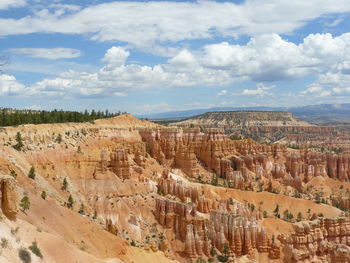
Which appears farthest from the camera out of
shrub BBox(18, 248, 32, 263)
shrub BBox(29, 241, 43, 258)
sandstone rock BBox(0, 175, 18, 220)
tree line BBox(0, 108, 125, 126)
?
tree line BBox(0, 108, 125, 126)

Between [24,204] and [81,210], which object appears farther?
[81,210]

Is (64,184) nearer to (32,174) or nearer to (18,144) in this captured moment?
(32,174)

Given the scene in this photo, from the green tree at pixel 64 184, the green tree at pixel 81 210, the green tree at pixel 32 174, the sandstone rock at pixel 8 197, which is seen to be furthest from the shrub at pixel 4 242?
the green tree at pixel 64 184

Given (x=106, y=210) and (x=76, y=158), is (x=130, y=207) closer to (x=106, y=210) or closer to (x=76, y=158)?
(x=106, y=210)

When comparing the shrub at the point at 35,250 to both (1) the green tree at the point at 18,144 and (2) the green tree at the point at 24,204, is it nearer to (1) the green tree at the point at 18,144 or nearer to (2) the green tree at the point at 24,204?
(2) the green tree at the point at 24,204

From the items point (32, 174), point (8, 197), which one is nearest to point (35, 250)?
point (8, 197)

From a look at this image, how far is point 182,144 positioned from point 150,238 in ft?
112

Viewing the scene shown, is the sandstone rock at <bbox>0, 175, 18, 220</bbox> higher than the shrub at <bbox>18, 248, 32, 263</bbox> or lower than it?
higher

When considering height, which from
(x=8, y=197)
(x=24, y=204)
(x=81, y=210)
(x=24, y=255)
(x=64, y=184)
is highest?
(x=8, y=197)

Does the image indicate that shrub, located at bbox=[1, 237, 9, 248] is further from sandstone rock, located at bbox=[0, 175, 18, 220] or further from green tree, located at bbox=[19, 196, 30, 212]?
green tree, located at bbox=[19, 196, 30, 212]

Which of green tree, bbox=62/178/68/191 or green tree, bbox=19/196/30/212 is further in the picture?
green tree, bbox=62/178/68/191

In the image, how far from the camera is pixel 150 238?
49.9 m

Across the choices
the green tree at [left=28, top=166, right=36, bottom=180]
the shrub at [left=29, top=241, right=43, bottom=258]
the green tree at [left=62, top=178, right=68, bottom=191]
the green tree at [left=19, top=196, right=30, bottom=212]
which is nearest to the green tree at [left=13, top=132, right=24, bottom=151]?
the green tree at [left=28, top=166, right=36, bottom=180]

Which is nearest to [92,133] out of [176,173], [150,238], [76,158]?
[76,158]
